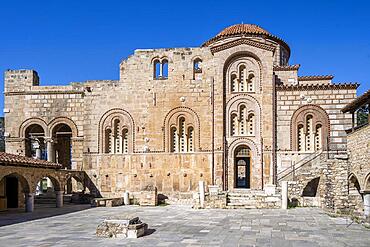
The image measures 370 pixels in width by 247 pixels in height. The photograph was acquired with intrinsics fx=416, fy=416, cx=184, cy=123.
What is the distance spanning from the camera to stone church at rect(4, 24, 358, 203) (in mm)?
27047

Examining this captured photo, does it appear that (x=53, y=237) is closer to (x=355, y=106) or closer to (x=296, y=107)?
(x=355, y=106)

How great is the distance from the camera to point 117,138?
97.0ft

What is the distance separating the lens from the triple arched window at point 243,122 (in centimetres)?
2775

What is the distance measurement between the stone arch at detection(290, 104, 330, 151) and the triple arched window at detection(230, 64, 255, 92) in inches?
135

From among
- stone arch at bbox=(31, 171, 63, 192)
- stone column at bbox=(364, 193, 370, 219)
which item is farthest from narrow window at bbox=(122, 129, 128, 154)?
stone column at bbox=(364, 193, 370, 219)

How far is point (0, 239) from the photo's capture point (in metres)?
13.5

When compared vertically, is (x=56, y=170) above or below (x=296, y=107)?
below

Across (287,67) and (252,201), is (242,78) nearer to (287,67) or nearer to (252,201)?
(287,67)

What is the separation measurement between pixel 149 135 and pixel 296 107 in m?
10.1

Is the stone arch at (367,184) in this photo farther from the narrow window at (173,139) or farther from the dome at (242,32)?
the dome at (242,32)

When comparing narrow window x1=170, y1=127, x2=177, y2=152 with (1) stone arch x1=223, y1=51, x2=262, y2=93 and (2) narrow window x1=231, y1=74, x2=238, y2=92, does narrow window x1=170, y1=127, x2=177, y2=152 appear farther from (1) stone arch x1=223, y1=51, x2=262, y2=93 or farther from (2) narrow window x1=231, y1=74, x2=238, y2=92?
(2) narrow window x1=231, y1=74, x2=238, y2=92

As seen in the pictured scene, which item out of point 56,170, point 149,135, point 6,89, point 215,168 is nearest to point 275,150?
point 215,168

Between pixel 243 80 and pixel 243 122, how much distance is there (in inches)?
113

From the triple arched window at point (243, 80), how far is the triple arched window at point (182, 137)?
159 inches
